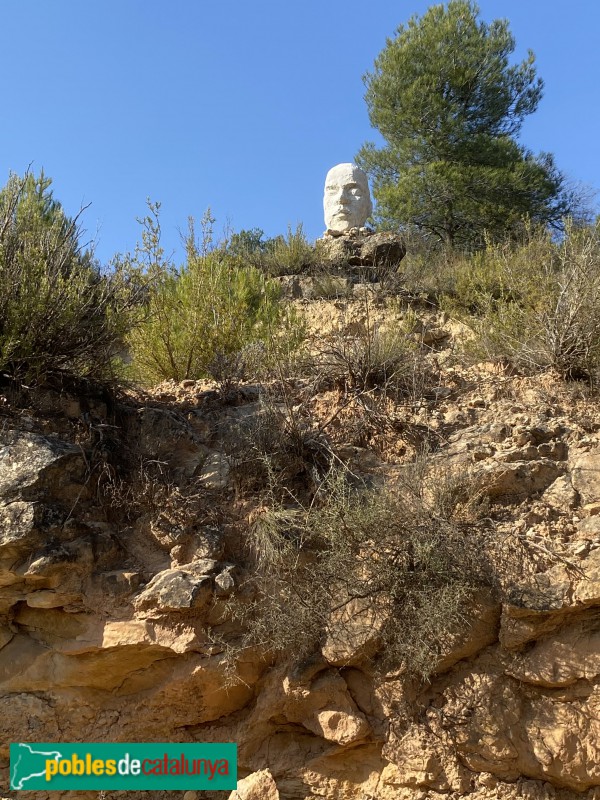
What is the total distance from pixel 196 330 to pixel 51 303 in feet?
5.63

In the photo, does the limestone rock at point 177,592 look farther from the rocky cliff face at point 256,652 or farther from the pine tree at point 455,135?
the pine tree at point 455,135

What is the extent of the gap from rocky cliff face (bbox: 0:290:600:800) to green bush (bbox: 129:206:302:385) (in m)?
1.73

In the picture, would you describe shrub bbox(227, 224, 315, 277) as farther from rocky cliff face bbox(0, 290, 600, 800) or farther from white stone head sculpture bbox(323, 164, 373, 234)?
rocky cliff face bbox(0, 290, 600, 800)

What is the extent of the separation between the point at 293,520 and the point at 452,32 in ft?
43.7

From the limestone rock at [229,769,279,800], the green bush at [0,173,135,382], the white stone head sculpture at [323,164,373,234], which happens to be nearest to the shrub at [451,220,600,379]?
the green bush at [0,173,135,382]

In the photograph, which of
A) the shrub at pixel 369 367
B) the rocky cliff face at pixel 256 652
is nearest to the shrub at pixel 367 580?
the rocky cliff face at pixel 256 652

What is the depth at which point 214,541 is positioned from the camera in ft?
13.5

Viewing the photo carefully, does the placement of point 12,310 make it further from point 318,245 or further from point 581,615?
point 318,245

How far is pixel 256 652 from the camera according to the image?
3.90 meters

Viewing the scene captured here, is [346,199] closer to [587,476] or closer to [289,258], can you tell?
[289,258]

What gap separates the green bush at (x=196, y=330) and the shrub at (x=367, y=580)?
76.1 inches

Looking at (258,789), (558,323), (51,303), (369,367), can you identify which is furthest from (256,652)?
(558,323)

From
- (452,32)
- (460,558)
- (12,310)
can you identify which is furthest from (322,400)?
(452,32)

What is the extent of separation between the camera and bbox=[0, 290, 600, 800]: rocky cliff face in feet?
12.0
